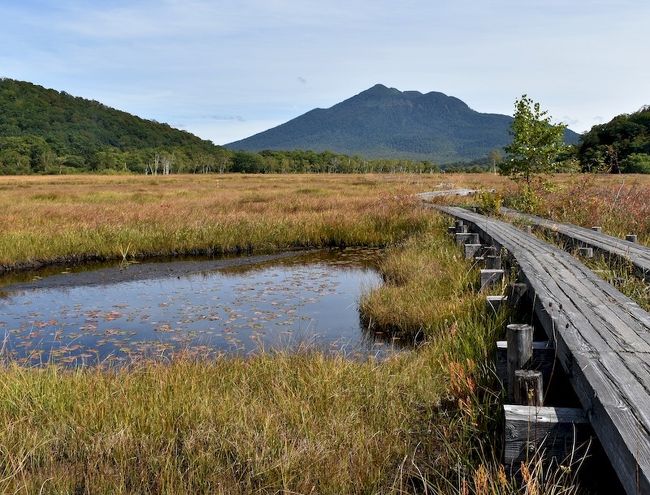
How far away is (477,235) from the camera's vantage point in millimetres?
10781

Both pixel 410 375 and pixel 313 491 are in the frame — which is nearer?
pixel 313 491

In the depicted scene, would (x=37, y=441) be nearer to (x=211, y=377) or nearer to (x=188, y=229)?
(x=211, y=377)

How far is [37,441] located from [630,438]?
132 inches

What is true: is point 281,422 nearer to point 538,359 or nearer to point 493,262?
point 538,359

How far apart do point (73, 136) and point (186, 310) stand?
138 meters

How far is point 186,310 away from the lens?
9344 mm

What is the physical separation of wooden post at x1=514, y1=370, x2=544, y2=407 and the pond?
8.79 ft

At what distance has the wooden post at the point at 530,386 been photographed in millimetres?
3133

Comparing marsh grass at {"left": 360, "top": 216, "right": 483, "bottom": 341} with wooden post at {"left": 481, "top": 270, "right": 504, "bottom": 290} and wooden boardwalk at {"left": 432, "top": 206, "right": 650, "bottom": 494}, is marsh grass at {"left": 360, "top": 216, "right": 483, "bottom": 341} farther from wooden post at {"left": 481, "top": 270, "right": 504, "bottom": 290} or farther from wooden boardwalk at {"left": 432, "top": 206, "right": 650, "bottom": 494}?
wooden boardwalk at {"left": 432, "top": 206, "right": 650, "bottom": 494}

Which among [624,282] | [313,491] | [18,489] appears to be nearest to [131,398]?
[18,489]

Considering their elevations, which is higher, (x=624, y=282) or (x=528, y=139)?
(x=528, y=139)

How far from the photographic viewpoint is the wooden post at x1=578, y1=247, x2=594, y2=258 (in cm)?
745

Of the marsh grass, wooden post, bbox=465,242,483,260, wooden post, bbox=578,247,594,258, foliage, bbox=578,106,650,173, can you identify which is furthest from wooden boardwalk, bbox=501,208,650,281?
foliage, bbox=578,106,650,173

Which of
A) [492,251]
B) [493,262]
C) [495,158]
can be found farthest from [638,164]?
[493,262]
